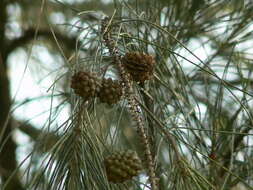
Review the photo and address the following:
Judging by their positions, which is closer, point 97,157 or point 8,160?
point 97,157

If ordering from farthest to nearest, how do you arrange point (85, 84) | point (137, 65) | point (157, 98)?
point (157, 98) < point (137, 65) < point (85, 84)

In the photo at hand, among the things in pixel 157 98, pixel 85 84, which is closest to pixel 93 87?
pixel 85 84

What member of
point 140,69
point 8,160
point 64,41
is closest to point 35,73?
point 64,41

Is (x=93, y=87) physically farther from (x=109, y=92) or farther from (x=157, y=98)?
(x=157, y=98)

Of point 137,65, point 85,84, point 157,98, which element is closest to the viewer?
point 85,84

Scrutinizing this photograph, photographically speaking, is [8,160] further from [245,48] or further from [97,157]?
[97,157]

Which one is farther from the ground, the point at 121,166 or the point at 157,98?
the point at 157,98
